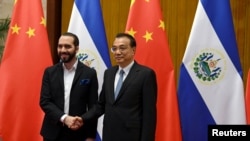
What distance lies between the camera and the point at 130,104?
2.44 metres

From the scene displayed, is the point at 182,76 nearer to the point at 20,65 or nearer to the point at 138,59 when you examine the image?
the point at 138,59

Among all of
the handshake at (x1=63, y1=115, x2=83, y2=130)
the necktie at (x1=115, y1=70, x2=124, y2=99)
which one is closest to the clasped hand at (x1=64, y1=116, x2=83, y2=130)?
the handshake at (x1=63, y1=115, x2=83, y2=130)

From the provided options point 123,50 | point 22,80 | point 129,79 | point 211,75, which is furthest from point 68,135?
point 211,75

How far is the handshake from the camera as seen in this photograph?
2535 mm

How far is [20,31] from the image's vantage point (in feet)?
11.1

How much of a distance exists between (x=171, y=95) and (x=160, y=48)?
364 millimetres

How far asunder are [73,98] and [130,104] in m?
0.41

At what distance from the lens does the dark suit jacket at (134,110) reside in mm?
2414

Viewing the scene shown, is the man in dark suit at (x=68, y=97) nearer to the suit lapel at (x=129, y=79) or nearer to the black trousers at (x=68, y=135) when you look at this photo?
the black trousers at (x=68, y=135)

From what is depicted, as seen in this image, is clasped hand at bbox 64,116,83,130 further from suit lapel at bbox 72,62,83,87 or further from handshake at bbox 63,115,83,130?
suit lapel at bbox 72,62,83,87

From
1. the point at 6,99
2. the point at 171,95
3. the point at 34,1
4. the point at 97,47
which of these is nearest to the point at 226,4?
the point at 171,95

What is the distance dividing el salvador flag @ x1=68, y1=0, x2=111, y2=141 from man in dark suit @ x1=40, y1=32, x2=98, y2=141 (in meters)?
0.61

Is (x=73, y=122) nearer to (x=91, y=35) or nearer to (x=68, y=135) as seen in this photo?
(x=68, y=135)

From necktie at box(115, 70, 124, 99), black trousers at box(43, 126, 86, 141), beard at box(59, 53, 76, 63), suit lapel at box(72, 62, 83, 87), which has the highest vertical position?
beard at box(59, 53, 76, 63)
